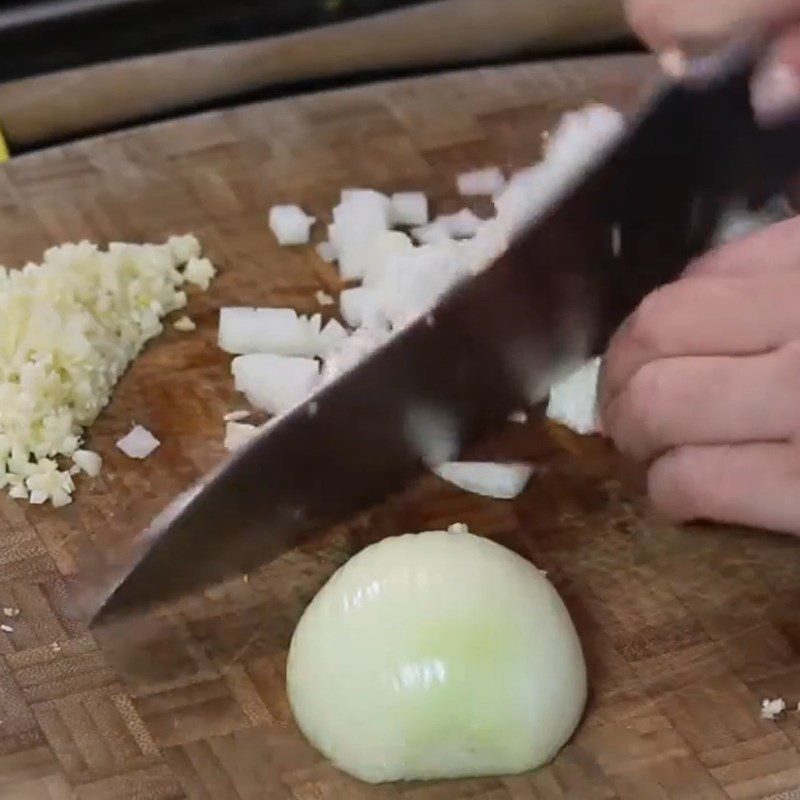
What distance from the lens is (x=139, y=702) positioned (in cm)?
98

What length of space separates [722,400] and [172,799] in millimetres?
512

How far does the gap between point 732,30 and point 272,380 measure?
0.51 meters

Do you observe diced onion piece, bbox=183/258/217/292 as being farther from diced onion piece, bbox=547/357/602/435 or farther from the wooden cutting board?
diced onion piece, bbox=547/357/602/435

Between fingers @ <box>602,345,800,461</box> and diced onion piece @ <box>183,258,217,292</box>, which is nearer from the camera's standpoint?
fingers @ <box>602,345,800,461</box>

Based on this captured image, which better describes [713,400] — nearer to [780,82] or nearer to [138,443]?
[780,82]

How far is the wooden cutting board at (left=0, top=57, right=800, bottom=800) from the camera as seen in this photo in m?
0.93

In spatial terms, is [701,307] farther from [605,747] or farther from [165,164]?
[165,164]

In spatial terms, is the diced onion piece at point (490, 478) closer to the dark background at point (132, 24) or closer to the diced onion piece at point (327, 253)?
the diced onion piece at point (327, 253)

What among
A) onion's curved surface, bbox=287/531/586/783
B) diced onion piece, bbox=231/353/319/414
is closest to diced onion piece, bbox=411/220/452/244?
diced onion piece, bbox=231/353/319/414

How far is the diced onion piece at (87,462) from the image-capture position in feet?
3.73

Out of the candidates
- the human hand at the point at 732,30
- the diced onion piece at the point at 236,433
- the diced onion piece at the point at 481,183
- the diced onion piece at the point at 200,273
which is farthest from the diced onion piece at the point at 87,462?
the human hand at the point at 732,30

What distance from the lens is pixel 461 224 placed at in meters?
1.36

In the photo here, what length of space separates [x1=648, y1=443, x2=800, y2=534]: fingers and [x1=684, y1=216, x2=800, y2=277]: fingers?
0.16 m

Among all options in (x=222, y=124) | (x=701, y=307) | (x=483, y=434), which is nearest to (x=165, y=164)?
(x=222, y=124)
